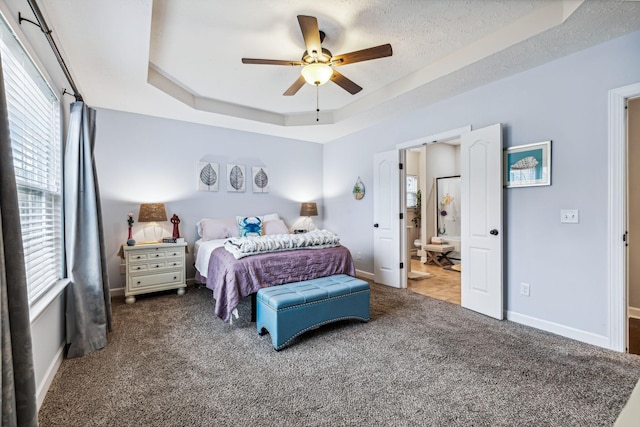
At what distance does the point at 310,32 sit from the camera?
2137 mm

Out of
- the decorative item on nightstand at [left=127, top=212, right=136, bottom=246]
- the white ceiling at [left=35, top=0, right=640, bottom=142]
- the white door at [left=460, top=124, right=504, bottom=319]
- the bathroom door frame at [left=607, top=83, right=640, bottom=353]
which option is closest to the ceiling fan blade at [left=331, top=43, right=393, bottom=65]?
the white ceiling at [left=35, top=0, right=640, bottom=142]

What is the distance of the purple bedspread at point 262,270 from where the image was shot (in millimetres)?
2820

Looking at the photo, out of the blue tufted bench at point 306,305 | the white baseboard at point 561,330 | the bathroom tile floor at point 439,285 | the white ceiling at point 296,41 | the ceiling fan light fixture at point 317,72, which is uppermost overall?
the white ceiling at point 296,41

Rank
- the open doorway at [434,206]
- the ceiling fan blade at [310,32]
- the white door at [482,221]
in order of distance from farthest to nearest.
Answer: the open doorway at [434,206] < the white door at [482,221] < the ceiling fan blade at [310,32]

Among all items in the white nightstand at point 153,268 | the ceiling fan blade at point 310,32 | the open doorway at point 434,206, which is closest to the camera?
the ceiling fan blade at point 310,32

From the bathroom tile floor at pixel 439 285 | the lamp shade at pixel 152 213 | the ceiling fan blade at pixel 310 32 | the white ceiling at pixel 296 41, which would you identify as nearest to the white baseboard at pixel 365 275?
the bathroom tile floor at pixel 439 285

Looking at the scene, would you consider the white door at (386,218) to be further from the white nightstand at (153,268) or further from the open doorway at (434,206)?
the white nightstand at (153,268)

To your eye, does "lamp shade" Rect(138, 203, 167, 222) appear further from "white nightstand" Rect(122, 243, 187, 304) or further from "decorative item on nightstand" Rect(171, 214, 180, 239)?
"white nightstand" Rect(122, 243, 187, 304)

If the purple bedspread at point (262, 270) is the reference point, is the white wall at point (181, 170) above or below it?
above

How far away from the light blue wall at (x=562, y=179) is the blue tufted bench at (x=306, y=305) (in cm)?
166

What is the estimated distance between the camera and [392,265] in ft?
14.0

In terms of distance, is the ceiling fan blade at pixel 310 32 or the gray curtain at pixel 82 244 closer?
the ceiling fan blade at pixel 310 32

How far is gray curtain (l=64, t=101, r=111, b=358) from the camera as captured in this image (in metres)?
2.35

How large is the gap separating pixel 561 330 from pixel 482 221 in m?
1.20
